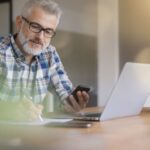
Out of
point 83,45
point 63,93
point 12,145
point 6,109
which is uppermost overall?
point 12,145

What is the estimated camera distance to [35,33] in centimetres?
143

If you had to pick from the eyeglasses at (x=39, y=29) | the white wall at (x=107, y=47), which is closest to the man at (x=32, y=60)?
the eyeglasses at (x=39, y=29)

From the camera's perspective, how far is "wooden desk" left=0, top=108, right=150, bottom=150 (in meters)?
0.59

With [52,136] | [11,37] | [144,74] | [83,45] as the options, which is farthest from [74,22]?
[52,136]

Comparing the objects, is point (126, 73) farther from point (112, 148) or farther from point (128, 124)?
point (112, 148)

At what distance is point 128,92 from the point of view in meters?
1.05

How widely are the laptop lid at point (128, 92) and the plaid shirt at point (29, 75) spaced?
1.19ft

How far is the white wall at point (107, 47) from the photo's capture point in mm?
3129

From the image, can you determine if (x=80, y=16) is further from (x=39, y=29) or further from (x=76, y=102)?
(x=76, y=102)

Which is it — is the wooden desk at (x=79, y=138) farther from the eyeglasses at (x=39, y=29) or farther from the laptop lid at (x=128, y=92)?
the eyeglasses at (x=39, y=29)

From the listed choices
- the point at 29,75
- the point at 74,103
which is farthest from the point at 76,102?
the point at 29,75

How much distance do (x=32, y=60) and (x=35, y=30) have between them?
0.16m

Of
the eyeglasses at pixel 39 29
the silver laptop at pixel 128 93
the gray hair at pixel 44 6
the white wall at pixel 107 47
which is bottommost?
the white wall at pixel 107 47

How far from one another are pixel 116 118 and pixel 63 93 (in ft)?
1.41
